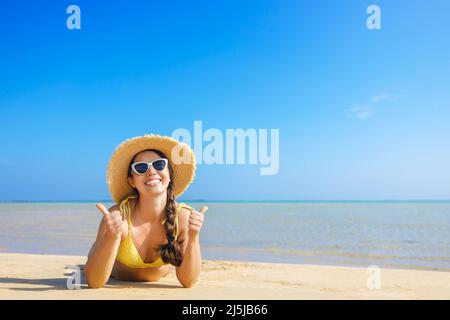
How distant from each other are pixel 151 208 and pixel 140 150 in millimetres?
633

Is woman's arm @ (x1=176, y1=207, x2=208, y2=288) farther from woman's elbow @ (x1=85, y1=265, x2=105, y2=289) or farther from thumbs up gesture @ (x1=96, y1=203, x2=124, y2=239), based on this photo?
woman's elbow @ (x1=85, y1=265, x2=105, y2=289)

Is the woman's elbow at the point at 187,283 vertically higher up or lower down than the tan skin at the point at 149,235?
lower down

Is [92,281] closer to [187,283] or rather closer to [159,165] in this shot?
[187,283]

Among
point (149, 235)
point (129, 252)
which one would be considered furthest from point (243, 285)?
point (129, 252)

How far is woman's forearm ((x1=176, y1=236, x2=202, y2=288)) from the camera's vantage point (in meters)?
4.27

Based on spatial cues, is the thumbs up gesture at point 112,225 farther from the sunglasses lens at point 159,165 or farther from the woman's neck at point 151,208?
the sunglasses lens at point 159,165

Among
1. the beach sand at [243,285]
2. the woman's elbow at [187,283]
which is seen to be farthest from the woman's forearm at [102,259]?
the woman's elbow at [187,283]

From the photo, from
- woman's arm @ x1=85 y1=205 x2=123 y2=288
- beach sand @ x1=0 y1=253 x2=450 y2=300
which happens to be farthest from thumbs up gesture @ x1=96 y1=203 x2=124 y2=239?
beach sand @ x1=0 y1=253 x2=450 y2=300

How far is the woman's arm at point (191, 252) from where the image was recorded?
4.04 meters

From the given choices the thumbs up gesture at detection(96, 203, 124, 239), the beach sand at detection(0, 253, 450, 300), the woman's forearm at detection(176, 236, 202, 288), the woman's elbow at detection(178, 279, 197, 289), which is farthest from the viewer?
the woman's elbow at detection(178, 279, 197, 289)

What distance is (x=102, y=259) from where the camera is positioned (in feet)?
13.3

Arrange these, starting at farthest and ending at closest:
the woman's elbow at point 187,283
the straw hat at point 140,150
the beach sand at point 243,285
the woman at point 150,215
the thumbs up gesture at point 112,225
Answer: the straw hat at point 140,150
the woman's elbow at point 187,283
the woman at point 150,215
the beach sand at point 243,285
the thumbs up gesture at point 112,225
